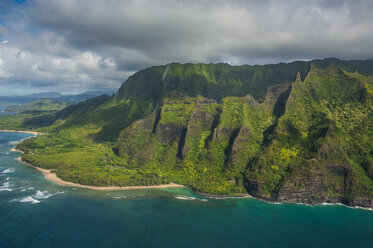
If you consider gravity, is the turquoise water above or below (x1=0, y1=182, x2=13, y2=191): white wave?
below

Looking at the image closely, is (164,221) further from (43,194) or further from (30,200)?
(43,194)

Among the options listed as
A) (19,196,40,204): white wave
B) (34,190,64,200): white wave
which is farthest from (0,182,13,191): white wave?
(19,196,40,204): white wave

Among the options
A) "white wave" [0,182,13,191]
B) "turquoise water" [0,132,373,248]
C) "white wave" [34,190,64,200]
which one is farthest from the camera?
"white wave" [0,182,13,191]

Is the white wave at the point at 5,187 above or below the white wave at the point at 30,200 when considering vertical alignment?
above

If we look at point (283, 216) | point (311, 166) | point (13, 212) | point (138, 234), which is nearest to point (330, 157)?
point (311, 166)

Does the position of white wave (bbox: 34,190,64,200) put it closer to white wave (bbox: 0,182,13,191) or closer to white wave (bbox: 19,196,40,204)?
white wave (bbox: 19,196,40,204)

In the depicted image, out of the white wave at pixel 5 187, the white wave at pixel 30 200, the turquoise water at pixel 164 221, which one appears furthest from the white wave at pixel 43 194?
the white wave at pixel 5 187

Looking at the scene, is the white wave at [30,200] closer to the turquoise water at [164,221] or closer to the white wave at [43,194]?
the turquoise water at [164,221]

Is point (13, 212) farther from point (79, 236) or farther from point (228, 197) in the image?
point (228, 197)

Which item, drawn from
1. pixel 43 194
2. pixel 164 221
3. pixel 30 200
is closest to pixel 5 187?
pixel 43 194
